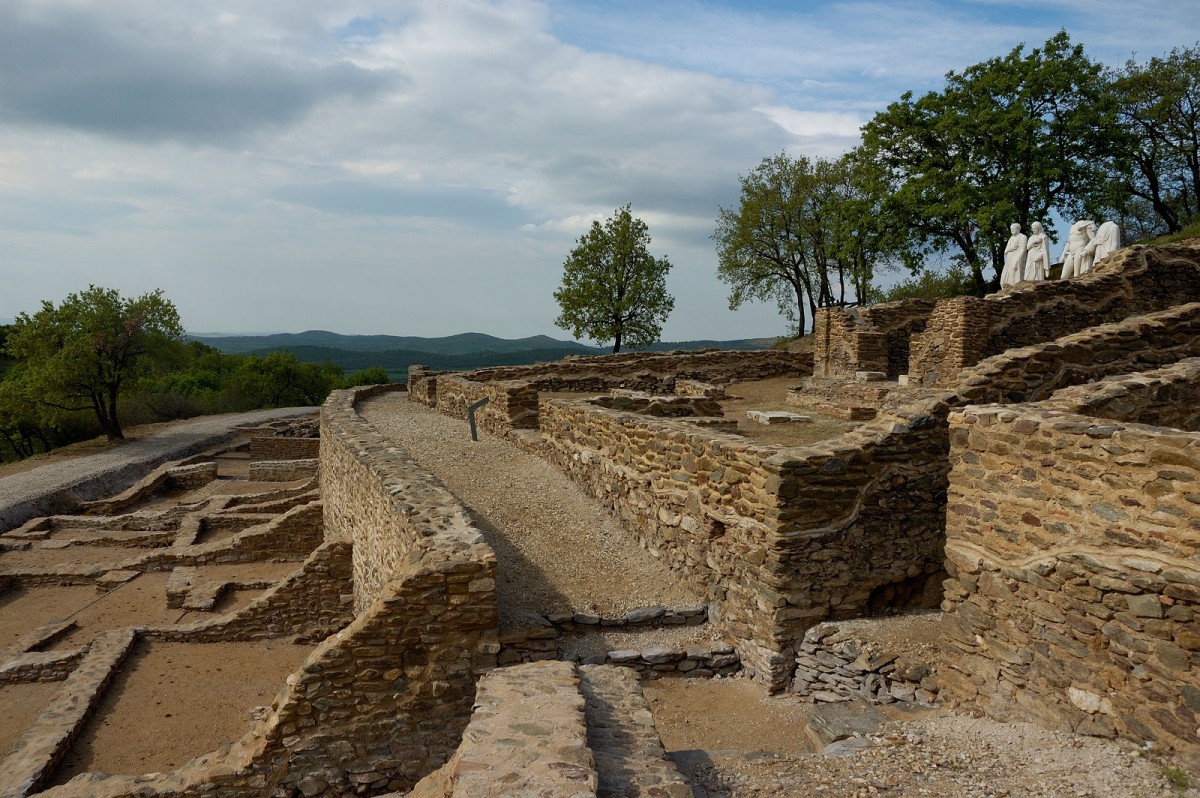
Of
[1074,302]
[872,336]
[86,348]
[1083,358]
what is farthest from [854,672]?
[86,348]

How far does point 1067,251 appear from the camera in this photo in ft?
52.1

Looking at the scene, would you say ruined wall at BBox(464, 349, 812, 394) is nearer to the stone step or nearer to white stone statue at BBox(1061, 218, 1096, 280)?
white stone statue at BBox(1061, 218, 1096, 280)

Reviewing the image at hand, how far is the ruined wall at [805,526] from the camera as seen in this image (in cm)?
565

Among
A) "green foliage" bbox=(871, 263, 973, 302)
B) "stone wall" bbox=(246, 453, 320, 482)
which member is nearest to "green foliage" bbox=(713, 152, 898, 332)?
"green foliage" bbox=(871, 263, 973, 302)

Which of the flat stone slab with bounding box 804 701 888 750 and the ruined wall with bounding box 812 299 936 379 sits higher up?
the ruined wall with bounding box 812 299 936 379

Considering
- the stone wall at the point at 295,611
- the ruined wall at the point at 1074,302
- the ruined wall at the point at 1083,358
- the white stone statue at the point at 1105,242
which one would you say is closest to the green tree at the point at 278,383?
the stone wall at the point at 295,611

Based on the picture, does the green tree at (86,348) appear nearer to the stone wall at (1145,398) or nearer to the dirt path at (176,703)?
the dirt path at (176,703)

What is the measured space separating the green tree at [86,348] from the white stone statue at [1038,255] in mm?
31225

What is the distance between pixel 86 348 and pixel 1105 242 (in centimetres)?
3294

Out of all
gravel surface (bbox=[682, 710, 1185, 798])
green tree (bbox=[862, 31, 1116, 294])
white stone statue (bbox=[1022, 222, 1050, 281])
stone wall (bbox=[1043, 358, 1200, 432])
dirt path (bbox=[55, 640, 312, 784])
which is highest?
green tree (bbox=[862, 31, 1116, 294])

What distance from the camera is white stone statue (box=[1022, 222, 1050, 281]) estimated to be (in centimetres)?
1574

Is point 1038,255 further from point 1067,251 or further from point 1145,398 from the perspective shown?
point 1145,398

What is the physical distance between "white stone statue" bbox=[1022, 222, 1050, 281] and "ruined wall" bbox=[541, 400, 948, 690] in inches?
485

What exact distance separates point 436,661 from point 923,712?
11.9ft
